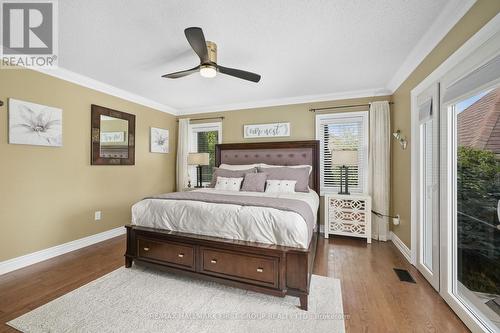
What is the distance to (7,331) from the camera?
5.20 ft

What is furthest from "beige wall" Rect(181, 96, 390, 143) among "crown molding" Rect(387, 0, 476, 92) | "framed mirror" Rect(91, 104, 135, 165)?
"framed mirror" Rect(91, 104, 135, 165)

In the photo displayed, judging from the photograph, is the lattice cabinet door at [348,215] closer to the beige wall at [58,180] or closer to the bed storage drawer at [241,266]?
the bed storage drawer at [241,266]

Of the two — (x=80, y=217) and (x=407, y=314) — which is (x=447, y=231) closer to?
(x=407, y=314)

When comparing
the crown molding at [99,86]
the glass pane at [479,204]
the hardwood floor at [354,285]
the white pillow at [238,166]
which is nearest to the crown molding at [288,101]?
the crown molding at [99,86]

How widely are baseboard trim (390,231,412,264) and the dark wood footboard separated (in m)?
1.58

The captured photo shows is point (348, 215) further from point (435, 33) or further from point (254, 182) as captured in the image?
point (435, 33)

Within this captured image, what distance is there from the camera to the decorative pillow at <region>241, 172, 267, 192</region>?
11.4 feet

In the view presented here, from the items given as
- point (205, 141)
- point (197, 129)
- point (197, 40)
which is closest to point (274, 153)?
point (205, 141)

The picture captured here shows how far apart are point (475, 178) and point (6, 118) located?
466cm

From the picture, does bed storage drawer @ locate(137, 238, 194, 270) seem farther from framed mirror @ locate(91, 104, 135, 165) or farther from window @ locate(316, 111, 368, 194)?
window @ locate(316, 111, 368, 194)

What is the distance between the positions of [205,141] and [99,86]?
2.23 meters

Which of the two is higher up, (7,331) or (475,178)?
(475,178)

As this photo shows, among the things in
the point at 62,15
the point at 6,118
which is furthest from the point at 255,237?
the point at 6,118

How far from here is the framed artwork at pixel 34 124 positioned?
2.51m
